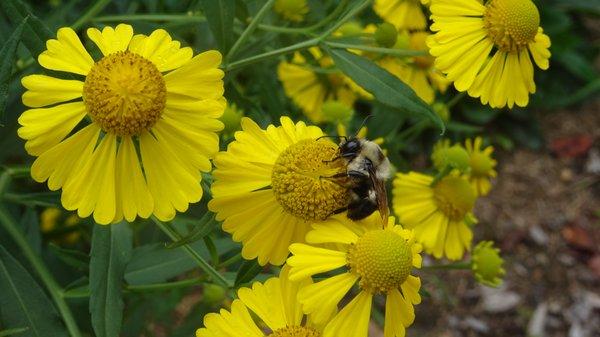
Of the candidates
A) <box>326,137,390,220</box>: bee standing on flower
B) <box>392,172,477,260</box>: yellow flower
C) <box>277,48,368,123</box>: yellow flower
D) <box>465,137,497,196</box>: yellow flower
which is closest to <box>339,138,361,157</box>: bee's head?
<box>326,137,390,220</box>: bee standing on flower

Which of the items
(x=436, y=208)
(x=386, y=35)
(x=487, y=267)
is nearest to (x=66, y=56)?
(x=386, y=35)

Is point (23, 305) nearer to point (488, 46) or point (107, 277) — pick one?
point (107, 277)

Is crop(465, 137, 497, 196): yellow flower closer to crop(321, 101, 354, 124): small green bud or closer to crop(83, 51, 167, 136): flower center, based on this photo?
crop(321, 101, 354, 124): small green bud

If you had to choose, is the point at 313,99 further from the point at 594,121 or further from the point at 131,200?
the point at 594,121

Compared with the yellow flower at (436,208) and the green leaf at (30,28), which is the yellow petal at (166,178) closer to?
the green leaf at (30,28)

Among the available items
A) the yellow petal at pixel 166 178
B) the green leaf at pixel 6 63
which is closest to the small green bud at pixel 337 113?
the yellow petal at pixel 166 178

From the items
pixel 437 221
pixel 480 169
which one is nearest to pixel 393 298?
pixel 437 221
